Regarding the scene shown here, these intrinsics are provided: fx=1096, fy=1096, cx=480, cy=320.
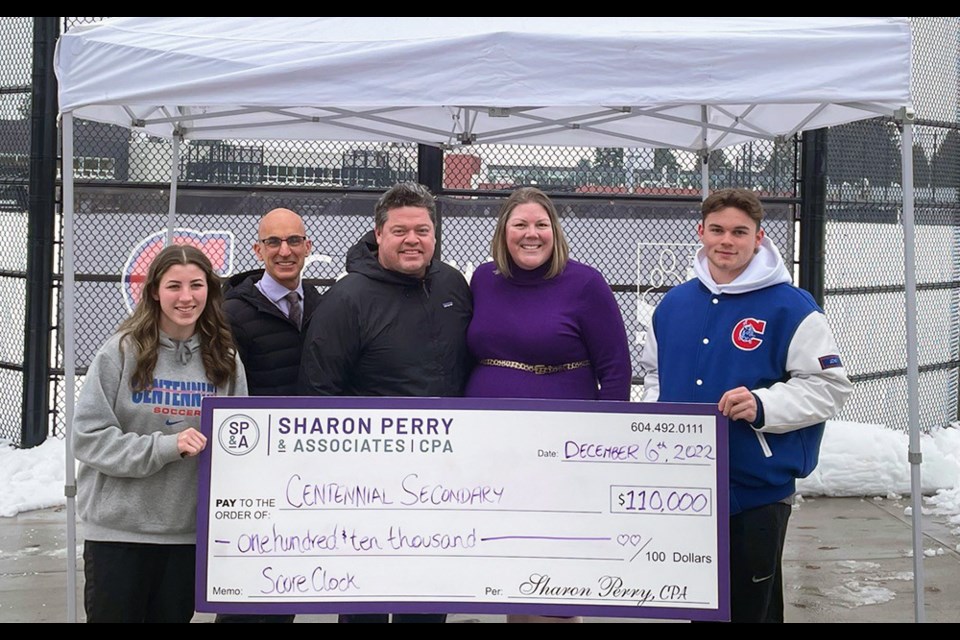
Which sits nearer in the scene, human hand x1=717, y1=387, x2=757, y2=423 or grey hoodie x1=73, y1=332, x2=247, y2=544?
grey hoodie x1=73, y1=332, x2=247, y2=544

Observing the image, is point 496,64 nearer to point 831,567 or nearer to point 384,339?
point 384,339

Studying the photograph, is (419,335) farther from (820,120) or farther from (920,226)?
(920,226)

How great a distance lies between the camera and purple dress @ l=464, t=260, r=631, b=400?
3893 millimetres

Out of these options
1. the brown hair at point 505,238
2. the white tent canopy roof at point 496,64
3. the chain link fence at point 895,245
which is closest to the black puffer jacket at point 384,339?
the brown hair at point 505,238

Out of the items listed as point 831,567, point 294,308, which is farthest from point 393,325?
point 831,567

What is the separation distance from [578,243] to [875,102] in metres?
3.60

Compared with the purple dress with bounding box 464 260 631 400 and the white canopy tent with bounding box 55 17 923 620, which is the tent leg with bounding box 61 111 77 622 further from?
the purple dress with bounding box 464 260 631 400

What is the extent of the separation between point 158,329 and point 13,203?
4.50 m

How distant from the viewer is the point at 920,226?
835 cm

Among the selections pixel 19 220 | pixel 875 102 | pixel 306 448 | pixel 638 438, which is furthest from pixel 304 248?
pixel 19 220

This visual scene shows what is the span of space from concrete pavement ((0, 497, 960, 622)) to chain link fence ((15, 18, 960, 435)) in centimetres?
114

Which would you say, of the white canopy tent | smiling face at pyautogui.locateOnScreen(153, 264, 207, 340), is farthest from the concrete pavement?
the white canopy tent

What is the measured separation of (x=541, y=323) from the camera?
389cm

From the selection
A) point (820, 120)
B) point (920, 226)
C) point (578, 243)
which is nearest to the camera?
point (820, 120)
